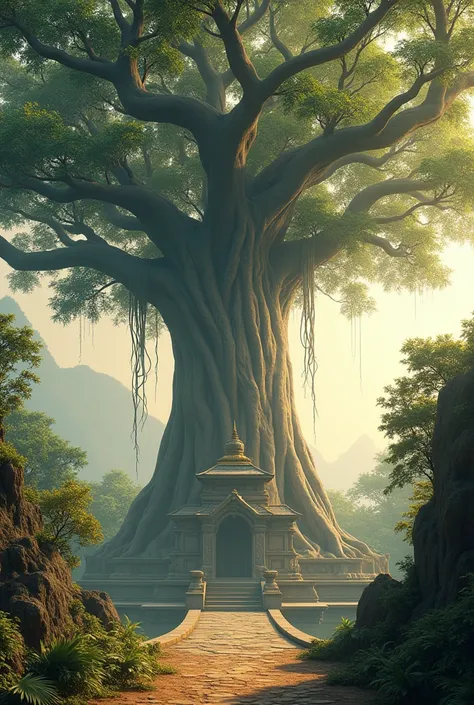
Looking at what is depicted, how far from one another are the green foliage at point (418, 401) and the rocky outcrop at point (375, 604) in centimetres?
299

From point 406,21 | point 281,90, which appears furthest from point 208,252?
point 406,21

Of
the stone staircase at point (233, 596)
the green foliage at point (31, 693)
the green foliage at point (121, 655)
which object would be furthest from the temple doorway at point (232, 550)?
the green foliage at point (31, 693)

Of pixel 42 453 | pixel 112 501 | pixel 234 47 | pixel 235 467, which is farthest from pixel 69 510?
pixel 112 501

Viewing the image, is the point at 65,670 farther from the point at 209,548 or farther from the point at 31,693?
the point at 209,548

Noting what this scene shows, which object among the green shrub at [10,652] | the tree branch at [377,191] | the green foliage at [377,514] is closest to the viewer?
the green shrub at [10,652]

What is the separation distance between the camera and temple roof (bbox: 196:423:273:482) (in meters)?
30.2

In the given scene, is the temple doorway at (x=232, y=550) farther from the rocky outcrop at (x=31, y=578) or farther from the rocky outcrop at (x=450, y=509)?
the rocky outcrop at (x=450, y=509)

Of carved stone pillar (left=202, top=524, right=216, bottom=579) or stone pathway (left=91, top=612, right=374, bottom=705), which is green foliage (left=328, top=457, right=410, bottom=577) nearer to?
carved stone pillar (left=202, top=524, right=216, bottom=579)

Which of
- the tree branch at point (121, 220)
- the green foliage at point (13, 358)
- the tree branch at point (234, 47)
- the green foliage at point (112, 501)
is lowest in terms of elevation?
the green foliage at point (13, 358)

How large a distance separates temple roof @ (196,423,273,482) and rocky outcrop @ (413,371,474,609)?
15.6 meters

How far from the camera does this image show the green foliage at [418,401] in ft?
60.4

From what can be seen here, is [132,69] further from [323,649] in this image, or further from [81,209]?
[323,649]

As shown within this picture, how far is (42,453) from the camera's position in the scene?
46.6 m

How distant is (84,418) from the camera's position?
6668 inches
